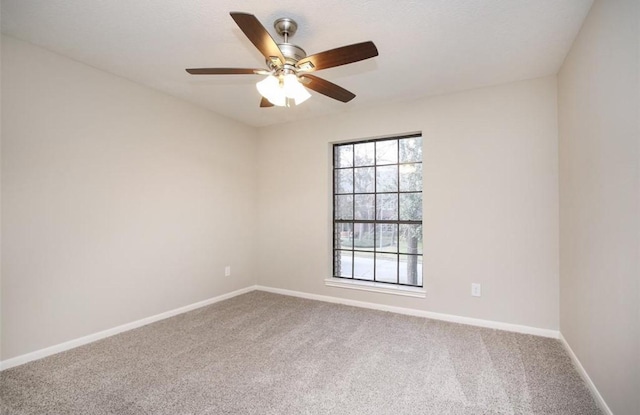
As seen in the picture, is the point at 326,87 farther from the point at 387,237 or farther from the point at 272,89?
the point at 387,237

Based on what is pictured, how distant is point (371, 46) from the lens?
158 centimetres

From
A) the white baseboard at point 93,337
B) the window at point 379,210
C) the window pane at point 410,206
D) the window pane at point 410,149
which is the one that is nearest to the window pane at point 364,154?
the window at point 379,210

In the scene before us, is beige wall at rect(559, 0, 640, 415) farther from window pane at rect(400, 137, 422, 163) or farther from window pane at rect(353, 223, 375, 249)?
window pane at rect(353, 223, 375, 249)

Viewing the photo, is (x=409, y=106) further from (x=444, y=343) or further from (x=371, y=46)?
(x=444, y=343)

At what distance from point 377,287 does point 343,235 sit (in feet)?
2.65

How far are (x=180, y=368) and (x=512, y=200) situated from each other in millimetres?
3176

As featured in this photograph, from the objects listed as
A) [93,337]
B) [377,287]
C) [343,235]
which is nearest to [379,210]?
[343,235]

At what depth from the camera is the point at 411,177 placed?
11.5 ft

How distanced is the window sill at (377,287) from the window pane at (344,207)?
32.6 inches

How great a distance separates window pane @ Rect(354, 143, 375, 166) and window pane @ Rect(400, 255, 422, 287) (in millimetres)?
1246

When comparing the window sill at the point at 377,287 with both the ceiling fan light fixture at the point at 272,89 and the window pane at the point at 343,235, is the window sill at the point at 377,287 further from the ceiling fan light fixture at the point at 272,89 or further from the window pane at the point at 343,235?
the ceiling fan light fixture at the point at 272,89

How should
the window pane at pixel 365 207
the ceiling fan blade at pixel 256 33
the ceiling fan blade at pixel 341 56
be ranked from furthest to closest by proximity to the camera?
the window pane at pixel 365 207 → the ceiling fan blade at pixel 341 56 → the ceiling fan blade at pixel 256 33

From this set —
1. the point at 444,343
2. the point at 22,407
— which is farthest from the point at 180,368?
the point at 444,343

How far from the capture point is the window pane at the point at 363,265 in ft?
12.4
